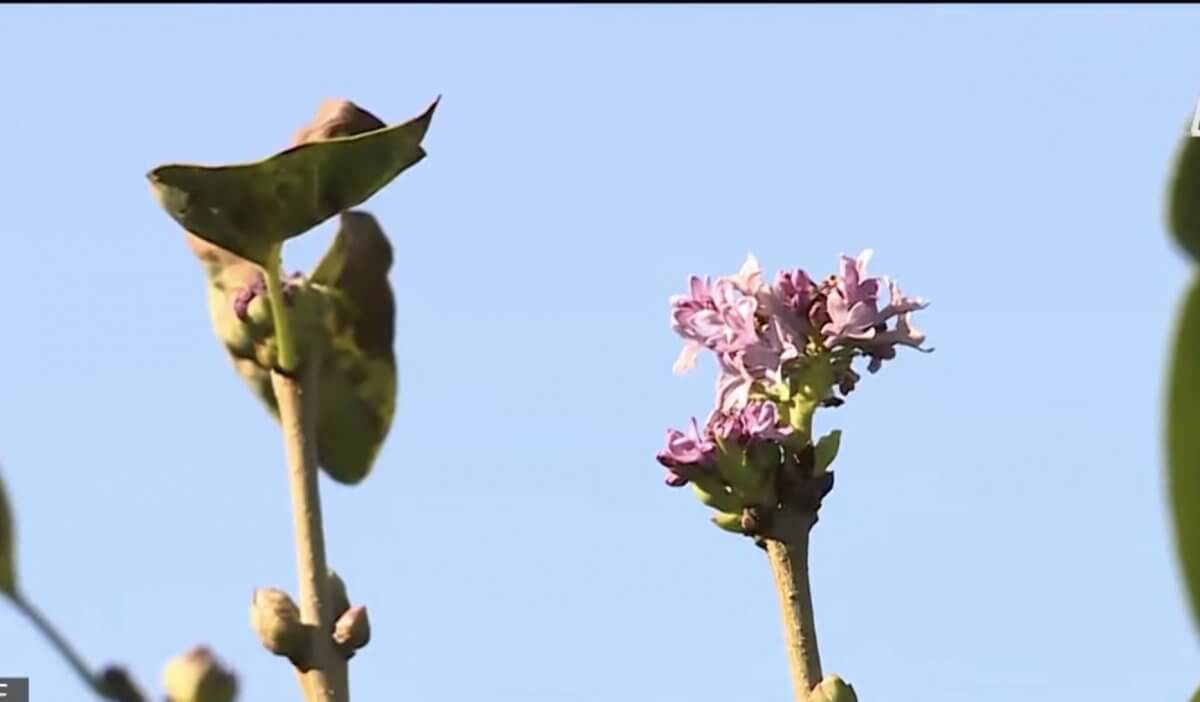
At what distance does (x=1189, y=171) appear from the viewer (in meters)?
0.42

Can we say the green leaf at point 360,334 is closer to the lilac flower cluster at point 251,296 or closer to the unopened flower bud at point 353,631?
the lilac flower cluster at point 251,296

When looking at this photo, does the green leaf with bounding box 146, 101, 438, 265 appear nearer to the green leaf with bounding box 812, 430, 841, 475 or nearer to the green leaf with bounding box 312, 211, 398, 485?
the green leaf with bounding box 312, 211, 398, 485

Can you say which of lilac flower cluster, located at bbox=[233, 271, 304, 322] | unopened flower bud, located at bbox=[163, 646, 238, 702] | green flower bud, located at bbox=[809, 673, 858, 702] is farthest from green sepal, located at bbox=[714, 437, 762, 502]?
unopened flower bud, located at bbox=[163, 646, 238, 702]

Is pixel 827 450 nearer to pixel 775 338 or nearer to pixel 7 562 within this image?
pixel 775 338

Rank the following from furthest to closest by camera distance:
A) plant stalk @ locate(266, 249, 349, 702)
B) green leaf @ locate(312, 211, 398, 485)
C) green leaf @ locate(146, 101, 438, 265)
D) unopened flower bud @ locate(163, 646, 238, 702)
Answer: green leaf @ locate(312, 211, 398, 485), green leaf @ locate(146, 101, 438, 265), plant stalk @ locate(266, 249, 349, 702), unopened flower bud @ locate(163, 646, 238, 702)

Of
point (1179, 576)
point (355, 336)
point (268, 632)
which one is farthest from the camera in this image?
point (355, 336)

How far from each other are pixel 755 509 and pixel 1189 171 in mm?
1052

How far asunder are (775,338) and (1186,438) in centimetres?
131

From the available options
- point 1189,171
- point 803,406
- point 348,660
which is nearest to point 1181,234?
point 1189,171

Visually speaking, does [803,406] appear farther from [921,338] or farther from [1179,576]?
[1179,576]

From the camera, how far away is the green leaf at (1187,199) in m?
0.41

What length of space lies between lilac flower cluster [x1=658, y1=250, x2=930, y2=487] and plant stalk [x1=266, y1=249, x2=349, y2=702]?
0.45 metres

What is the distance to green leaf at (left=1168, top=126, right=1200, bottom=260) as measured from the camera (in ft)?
1.34

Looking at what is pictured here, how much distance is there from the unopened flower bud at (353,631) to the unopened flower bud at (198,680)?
185 millimetres
